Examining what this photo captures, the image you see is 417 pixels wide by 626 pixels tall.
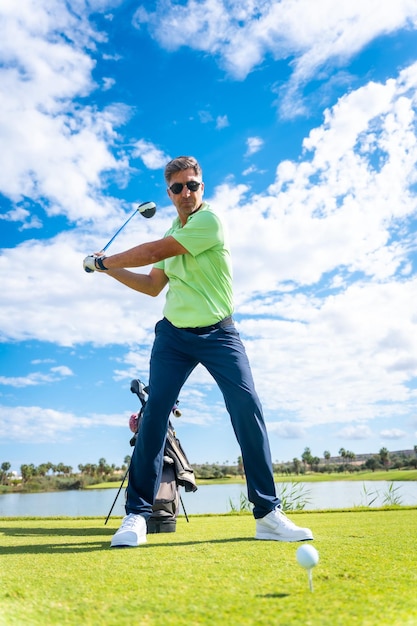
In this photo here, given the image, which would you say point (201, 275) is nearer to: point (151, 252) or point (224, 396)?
point (151, 252)

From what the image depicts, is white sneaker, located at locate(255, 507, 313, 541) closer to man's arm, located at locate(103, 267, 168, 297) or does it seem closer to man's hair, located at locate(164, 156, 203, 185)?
man's arm, located at locate(103, 267, 168, 297)

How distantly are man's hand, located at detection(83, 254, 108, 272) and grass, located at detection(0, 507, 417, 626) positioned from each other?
205 cm

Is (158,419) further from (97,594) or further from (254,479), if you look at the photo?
(97,594)

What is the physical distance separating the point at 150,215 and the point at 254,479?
9.90 feet

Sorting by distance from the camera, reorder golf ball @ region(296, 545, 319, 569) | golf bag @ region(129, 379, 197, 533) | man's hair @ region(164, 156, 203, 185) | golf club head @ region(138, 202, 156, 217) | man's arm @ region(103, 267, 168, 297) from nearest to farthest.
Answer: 1. golf ball @ region(296, 545, 319, 569)
2. man's hair @ region(164, 156, 203, 185)
3. man's arm @ region(103, 267, 168, 297)
4. golf bag @ region(129, 379, 197, 533)
5. golf club head @ region(138, 202, 156, 217)

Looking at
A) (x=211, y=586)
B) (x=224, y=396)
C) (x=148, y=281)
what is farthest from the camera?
(x=148, y=281)

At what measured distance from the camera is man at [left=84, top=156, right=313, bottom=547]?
151 inches

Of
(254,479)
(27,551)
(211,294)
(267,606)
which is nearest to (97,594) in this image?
(267,606)

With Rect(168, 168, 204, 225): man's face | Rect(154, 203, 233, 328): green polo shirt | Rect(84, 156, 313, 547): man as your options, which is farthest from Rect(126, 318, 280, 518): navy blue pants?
Rect(168, 168, 204, 225): man's face

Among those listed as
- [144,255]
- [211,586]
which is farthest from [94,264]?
[211,586]

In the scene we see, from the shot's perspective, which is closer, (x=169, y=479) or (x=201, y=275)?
(x=201, y=275)

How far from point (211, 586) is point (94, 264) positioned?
2.77 metres

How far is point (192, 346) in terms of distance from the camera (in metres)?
4.04

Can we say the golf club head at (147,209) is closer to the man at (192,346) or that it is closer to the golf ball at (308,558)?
the man at (192,346)
